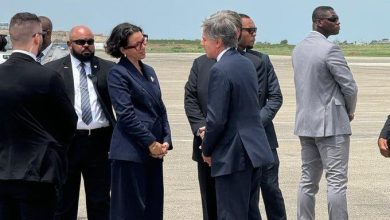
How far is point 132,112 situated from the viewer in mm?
6816

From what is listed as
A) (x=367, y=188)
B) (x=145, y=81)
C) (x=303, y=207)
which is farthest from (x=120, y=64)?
(x=367, y=188)

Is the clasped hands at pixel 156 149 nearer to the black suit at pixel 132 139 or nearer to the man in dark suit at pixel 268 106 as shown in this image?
the black suit at pixel 132 139

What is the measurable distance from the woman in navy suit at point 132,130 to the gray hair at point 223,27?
31.5 inches

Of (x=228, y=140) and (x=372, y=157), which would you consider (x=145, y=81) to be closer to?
(x=228, y=140)

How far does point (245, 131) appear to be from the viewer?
6.38 m

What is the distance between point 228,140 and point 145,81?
104 cm

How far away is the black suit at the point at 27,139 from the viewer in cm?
545

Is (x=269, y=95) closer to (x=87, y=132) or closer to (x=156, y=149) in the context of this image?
(x=156, y=149)

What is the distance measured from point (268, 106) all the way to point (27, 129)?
2920 millimetres

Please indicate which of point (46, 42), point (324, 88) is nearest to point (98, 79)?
point (46, 42)

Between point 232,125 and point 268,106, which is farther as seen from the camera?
point 268,106

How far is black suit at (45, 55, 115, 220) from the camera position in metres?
7.51

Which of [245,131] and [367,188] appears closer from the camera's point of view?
[245,131]

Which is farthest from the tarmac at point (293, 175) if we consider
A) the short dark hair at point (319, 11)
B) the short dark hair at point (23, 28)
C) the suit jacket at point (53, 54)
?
the short dark hair at point (23, 28)
